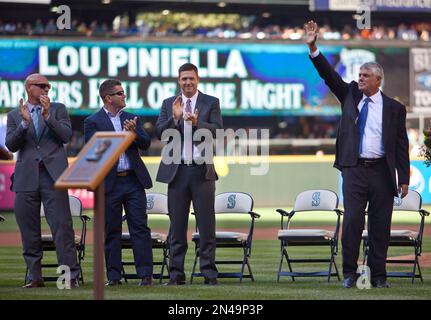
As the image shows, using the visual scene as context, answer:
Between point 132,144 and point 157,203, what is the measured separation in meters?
1.67

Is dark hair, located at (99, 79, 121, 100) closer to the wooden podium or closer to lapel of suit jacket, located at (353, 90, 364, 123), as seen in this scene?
lapel of suit jacket, located at (353, 90, 364, 123)

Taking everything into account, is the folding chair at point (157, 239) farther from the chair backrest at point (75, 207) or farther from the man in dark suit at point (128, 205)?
the chair backrest at point (75, 207)

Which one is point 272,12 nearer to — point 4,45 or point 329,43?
point 329,43

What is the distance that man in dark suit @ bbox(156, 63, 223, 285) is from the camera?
1184 centimetres

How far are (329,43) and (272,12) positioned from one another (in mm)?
5291

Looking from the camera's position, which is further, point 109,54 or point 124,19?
point 124,19

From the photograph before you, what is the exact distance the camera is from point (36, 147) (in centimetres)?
1162

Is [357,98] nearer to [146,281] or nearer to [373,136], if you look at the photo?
[373,136]

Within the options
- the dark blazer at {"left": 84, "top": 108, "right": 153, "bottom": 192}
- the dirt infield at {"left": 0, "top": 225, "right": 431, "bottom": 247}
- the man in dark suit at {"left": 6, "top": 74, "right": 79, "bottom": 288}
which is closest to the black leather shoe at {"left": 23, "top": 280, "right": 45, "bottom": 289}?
the man in dark suit at {"left": 6, "top": 74, "right": 79, "bottom": 288}

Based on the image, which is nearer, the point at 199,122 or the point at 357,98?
the point at 357,98

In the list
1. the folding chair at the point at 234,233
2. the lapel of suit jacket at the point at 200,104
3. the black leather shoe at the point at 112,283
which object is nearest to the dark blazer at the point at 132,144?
the lapel of suit jacket at the point at 200,104

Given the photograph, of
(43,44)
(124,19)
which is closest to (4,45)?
(43,44)

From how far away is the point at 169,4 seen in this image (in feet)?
121

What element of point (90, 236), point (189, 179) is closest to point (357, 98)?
point (189, 179)
